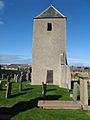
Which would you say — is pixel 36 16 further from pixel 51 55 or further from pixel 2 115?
pixel 2 115

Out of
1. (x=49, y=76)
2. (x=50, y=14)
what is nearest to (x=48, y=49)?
(x=49, y=76)

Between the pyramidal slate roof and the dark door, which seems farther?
the pyramidal slate roof

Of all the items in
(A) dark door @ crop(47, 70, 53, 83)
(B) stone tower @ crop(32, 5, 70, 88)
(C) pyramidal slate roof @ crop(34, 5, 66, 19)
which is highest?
(C) pyramidal slate roof @ crop(34, 5, 66, 19)

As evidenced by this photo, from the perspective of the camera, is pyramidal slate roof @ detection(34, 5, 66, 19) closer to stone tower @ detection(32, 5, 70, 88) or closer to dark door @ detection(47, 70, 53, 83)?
stone tower @ detection(32, 5, 70, 88)

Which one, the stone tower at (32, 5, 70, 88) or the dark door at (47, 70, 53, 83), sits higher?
the stone tower at (32, 5, 70, 88)

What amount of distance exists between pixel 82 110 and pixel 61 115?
1.80 meters

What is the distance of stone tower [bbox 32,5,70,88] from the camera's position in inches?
1181

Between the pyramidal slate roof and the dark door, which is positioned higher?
the pyramidal slate roof

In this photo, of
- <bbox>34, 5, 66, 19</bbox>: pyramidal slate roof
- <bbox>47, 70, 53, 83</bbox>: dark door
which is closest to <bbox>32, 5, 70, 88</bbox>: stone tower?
<bbox>47, 70, 53, 83</bbox>: dark door

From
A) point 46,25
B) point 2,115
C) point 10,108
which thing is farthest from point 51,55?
point 2,115

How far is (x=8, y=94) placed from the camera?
682 inches

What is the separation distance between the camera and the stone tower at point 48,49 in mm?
30000

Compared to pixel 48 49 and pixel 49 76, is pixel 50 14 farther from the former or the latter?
pixel 49 76

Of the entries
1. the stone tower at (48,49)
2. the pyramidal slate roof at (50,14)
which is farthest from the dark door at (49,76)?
the pyramidal slate roof at (50,14)
